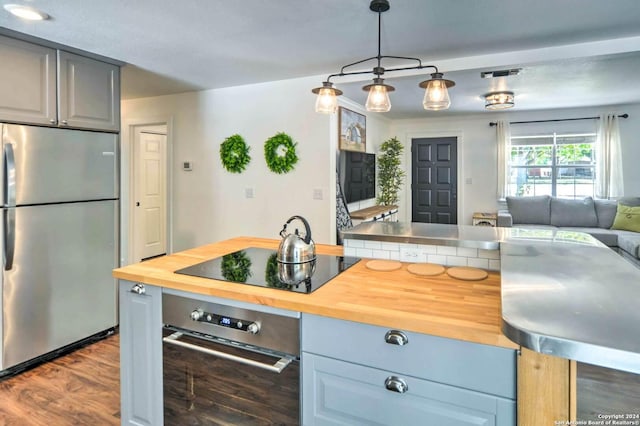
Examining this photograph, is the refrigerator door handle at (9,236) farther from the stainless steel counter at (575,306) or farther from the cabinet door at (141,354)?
the stainless steel counter at (575,306)

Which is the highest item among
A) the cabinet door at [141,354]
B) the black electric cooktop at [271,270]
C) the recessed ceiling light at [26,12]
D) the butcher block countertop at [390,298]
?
the recessed ceiling light at [26,12]

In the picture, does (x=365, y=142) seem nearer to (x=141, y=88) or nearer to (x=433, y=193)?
(x=433, y=193)

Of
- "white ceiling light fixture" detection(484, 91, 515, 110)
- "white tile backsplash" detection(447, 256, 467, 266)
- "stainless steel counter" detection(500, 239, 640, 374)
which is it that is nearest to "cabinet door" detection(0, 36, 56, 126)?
"white tile backsplash" detection(447, 256, 467, 266)

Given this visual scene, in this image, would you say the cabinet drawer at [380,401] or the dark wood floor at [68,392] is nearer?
the cabinet drawer at [380,401]

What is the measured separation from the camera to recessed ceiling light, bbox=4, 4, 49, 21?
2.20 m

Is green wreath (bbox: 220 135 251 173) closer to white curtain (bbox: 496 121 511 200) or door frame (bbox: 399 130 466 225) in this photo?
door frame (bbox: 399 130 466 225)

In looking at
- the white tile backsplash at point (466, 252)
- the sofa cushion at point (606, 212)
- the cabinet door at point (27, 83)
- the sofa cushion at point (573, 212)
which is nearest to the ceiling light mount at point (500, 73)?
the white tile backsplash at point (466, 252)

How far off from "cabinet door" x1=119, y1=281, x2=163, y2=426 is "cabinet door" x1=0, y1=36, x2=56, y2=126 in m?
1.63

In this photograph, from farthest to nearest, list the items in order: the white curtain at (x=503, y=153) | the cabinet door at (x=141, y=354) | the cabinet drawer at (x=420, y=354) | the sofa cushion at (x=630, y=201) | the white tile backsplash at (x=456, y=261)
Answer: the white curtain at (x=503, y=153) < the sofa cushion at (x=630, y=201) < the white tile backsplash at (x=456, y=261) < the cabinet door at (x=141, y=354) < the cabinet drawer at (x=420, y=354)

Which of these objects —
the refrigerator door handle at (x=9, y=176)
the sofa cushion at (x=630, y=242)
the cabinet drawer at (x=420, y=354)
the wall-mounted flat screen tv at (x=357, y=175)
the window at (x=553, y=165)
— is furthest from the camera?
the window at (x=553, y=165)

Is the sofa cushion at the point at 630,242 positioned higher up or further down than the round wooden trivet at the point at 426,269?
further down

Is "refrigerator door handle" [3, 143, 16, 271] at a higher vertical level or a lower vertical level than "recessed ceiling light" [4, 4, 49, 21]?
lower

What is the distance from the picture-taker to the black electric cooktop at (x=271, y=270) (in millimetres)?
1578

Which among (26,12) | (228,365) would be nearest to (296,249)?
(228,365)
